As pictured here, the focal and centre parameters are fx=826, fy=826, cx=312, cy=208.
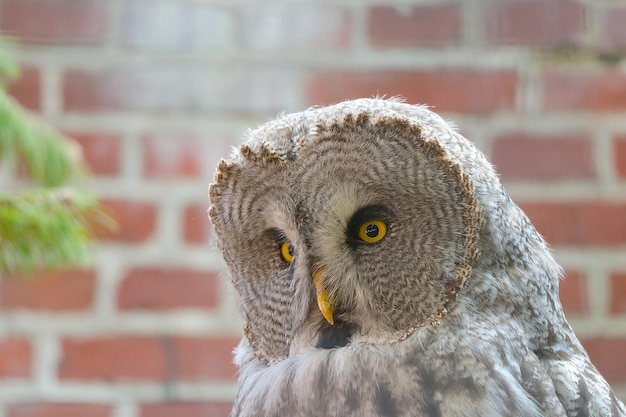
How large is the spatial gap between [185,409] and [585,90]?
0.67 m

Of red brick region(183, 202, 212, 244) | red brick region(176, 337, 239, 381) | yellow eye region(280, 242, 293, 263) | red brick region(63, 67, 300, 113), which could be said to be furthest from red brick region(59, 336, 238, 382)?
yellow eye region(280, 242, 293, 263)

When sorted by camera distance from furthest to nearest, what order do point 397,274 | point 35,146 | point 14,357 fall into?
point 14,357 < point 35,146 < point 397,274

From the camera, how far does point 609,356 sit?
106cm

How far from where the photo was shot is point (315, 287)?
68cm

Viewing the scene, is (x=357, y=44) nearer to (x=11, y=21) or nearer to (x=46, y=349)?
(x=11, y=21)

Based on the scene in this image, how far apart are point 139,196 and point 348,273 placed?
A: 0.49 metres

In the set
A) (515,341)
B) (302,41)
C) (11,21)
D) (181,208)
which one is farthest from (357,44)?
(515,341)

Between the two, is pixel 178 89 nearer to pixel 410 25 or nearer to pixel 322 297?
pixel 410 25

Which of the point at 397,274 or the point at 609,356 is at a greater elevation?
the point at 397,274

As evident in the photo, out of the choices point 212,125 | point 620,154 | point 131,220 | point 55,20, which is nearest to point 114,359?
point 131,220

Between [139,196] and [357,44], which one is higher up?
[357,44]

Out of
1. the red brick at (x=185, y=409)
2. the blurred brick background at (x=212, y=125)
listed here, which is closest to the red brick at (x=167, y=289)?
the blurred brick background at (x=212, y=125)

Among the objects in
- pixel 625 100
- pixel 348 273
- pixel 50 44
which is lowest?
pixel 348 273

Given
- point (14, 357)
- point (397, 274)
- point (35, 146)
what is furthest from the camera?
point (14, 357)
